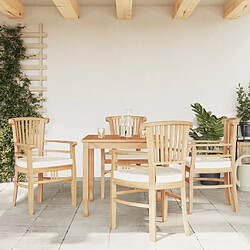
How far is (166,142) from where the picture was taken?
2.70m

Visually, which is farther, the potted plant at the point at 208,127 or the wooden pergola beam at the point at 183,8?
the potted plant at the point at 208,127

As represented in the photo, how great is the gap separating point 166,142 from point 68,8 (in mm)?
2716

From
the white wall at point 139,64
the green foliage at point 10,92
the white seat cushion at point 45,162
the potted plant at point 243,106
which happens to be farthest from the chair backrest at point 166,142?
the green foliage at point 10,92

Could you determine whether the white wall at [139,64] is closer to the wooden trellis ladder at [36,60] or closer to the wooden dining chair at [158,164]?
the wooden trellis ladder at [36,60]

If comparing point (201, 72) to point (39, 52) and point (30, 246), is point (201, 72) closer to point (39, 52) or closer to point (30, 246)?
point (39, 52)

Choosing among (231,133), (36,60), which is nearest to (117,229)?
(231,133)

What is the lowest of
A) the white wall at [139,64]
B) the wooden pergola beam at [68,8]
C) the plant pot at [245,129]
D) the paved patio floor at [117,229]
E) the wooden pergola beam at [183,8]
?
the paved patio floor at [117,229]

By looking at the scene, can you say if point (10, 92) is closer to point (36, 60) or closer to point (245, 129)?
point (36, 60)

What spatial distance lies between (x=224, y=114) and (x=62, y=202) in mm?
2771

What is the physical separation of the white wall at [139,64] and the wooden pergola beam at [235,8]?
0.49 ft

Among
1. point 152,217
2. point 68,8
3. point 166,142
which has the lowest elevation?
point 152,217

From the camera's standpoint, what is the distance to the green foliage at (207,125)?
191 inches

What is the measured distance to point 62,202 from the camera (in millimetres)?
3834

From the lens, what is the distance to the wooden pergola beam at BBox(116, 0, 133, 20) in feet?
14.2
